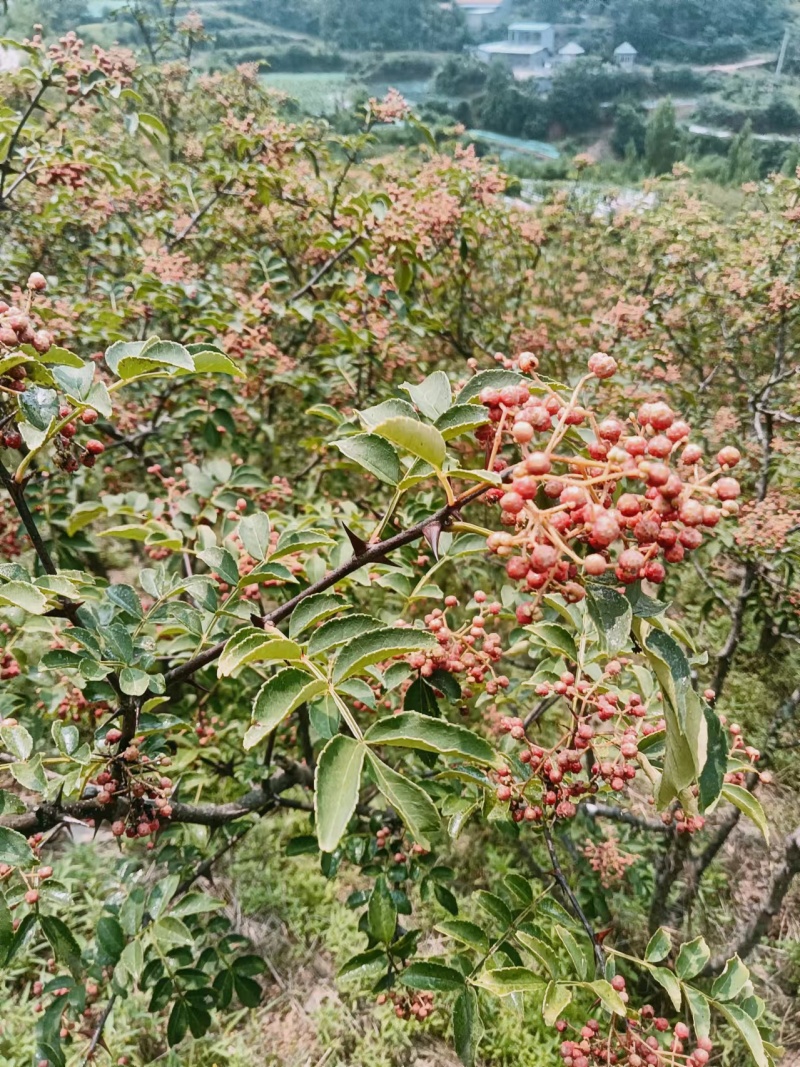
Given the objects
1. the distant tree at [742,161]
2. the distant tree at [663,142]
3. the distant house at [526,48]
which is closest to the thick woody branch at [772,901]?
the distant tree at [742,161]

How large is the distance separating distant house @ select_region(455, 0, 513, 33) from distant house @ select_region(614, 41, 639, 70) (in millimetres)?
6970

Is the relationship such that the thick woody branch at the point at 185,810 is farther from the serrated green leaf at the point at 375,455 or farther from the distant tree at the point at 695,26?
the distant tree at the point at 695,26

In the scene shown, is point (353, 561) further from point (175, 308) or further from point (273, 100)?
point (273, 100)

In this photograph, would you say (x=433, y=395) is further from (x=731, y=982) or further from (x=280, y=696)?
(x=731, y=982)

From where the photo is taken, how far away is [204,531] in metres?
1.75

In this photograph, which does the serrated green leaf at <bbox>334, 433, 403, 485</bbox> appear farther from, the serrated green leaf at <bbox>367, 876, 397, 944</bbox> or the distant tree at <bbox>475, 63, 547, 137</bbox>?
the distant tree at <bbox>475, 63, 547, 137</bbox>

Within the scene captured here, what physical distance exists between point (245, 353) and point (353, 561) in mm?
2088

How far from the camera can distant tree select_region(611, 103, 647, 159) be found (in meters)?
20.1

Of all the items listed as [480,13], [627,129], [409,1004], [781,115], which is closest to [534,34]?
[480,13]

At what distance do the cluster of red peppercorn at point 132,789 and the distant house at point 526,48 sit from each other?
2852cm

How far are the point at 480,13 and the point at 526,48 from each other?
13.3 ft

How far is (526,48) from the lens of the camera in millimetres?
24344

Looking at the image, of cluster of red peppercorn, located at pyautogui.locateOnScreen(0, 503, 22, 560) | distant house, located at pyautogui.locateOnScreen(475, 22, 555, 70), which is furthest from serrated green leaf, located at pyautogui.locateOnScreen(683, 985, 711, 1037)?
distant house, located at pyautogui.locateOnScreen(475, 22, 555, 70)

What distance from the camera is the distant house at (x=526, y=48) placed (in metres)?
23.3
